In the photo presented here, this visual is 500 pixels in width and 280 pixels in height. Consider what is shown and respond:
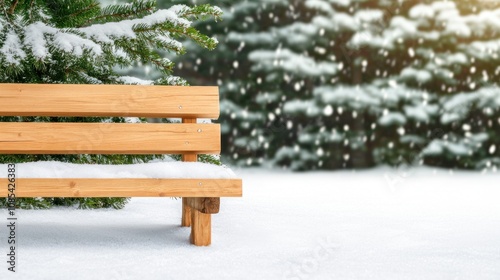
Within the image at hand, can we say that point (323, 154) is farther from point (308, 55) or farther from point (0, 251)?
point (0, 251)

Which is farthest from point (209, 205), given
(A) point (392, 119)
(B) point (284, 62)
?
(A) point (392, 119)

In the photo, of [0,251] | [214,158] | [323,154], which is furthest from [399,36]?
[0,251]

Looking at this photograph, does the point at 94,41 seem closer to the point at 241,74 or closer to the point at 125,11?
the point at 125,11

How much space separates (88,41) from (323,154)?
21.2ft

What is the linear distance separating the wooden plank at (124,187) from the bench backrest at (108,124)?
34 centimetres

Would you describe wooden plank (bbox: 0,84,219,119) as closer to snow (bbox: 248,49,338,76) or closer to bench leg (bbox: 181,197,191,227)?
bench leg (bbox: 181,197,191,227)

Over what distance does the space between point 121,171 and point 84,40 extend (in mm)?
1099

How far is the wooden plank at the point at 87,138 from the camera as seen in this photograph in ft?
10.9

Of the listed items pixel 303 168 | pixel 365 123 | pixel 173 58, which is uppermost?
pixel 173 58

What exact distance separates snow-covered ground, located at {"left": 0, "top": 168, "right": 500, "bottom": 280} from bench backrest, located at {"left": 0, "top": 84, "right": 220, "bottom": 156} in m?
0.48

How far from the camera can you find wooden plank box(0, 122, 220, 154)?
3.32 m

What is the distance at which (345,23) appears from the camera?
1005 cm

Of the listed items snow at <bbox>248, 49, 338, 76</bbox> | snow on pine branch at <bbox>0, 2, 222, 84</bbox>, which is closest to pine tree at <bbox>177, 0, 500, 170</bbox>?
snow at <bbox>248, 49, 338, 76</bbox>

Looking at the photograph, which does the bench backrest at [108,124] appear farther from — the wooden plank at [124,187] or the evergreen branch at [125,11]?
the evergreen branch at [125,11]
